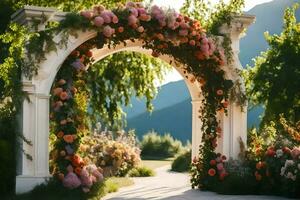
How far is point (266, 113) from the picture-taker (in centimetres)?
1586

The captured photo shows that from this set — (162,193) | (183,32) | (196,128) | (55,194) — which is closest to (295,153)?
(162,193)

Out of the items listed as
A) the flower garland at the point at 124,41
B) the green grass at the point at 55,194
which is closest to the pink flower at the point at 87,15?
the flower garland at the point at 124,41

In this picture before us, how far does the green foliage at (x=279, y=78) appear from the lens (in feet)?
49.1

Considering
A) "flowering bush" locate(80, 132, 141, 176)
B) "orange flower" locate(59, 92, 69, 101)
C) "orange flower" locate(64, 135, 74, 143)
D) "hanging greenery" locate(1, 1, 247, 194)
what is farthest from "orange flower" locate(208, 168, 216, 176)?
"flowering bush" locate(80, 132, 141, 176)

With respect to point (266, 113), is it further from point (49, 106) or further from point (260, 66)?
point (49, 106)

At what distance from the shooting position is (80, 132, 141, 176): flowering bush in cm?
1473

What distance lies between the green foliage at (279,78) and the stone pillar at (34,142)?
6.72 metres

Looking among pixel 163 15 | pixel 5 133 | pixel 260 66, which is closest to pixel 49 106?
pixel 5 133

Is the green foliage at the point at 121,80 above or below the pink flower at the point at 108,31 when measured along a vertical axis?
below

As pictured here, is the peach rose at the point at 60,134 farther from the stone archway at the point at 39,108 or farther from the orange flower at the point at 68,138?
the stone archway at the point at 39,108

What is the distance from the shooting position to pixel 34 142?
9.38 metres

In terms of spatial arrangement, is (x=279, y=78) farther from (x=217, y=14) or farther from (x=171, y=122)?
(x=171, y=122)

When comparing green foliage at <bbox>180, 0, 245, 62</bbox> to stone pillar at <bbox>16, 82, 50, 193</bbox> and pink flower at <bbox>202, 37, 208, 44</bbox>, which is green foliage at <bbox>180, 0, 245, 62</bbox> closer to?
pink flower at <bbox>202, 37, 208, 44</bbox>

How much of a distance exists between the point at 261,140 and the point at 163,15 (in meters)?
3.00
